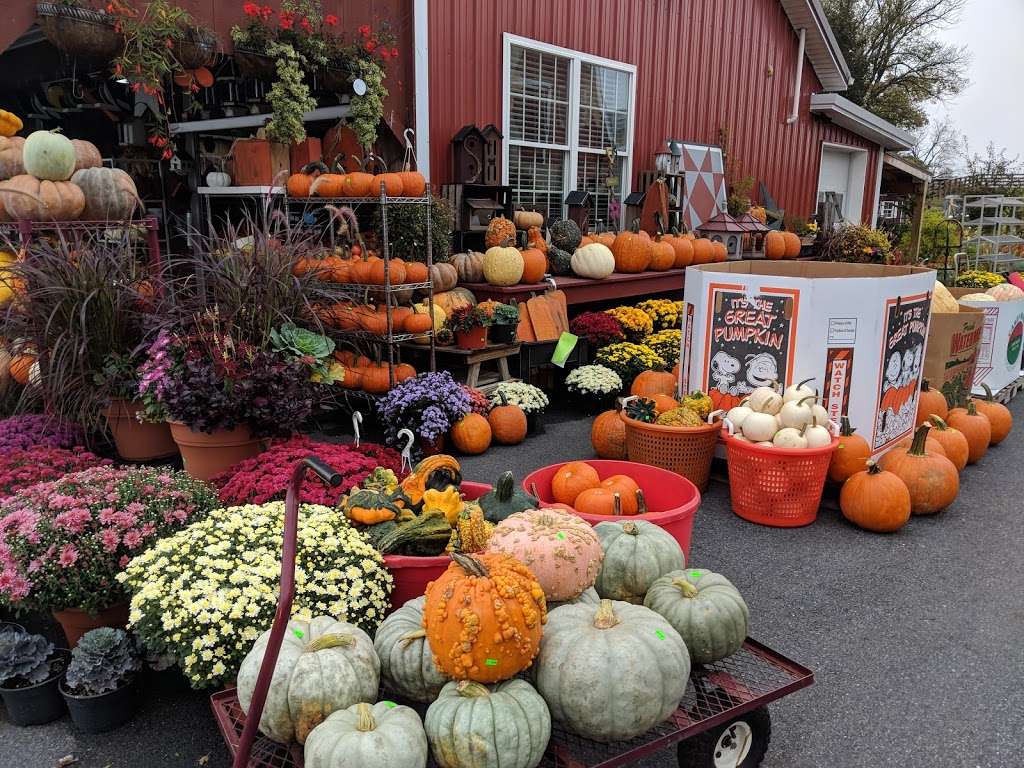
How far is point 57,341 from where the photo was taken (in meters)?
4.04

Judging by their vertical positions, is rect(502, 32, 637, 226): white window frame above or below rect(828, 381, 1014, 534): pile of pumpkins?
above

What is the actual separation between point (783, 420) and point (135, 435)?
3780 mm

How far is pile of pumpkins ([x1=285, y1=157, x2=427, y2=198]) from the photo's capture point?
6.11m

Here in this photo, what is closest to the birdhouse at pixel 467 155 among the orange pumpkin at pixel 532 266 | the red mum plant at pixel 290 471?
the orange pumpkin at pixel 532 266

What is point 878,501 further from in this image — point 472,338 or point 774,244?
point 774,244

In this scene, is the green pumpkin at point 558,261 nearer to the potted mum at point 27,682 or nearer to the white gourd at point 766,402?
the white gourd at point 766,402

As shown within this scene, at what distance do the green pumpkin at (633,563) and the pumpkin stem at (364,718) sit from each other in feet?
3.38

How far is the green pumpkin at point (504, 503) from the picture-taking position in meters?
2.97

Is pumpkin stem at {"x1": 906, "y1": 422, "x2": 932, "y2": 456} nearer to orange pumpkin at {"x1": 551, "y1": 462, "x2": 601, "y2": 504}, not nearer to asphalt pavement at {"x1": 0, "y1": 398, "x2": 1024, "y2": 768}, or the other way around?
asphalt pavement at {"x1": 0, "y1": 398, "x2": 1024, "y2": 768}

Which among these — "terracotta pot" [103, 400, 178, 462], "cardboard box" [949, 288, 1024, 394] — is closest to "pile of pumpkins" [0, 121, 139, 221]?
"terracotta pot" [103, 400, 178, 462]

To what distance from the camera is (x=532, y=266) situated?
739 centimetres

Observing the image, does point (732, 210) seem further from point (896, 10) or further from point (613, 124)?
point (896, 10)

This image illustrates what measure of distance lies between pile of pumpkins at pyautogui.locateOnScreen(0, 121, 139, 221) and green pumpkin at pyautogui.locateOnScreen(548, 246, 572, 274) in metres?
4.40

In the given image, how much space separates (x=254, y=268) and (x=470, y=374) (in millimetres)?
2486
